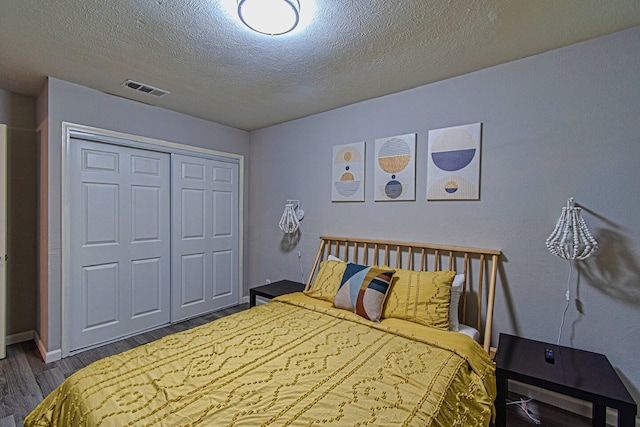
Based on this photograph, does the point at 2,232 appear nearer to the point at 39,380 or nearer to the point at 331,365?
the point at 39,380

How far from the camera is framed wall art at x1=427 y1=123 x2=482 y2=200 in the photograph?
7.44 ft

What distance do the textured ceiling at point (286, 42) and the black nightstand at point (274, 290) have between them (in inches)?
76.2

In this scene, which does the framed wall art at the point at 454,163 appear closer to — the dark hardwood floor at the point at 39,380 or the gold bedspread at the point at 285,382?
the gold bedspread at the point at 285,382

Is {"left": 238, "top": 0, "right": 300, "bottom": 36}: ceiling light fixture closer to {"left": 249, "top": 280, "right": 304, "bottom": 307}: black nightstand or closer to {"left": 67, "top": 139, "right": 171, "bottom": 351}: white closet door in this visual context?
{"left": 67, "top": 139, "right": 171, "bottom": 351}: white closet door

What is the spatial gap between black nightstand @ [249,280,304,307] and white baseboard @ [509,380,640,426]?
1965mm

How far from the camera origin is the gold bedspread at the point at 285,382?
1150mm

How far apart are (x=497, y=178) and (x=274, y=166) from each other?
8.12 feet

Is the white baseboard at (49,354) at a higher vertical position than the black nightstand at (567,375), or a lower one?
lower

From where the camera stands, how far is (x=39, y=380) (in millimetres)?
2254

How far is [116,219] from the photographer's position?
2.89 meters

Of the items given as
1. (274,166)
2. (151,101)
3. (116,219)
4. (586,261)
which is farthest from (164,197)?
(586,261)

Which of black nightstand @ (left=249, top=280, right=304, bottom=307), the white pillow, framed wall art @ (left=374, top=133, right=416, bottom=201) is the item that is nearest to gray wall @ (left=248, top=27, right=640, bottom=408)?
framed wall art @ (left=374, top=133, right=416, bottom=201)

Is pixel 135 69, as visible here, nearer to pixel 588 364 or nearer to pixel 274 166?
pixel 274 166

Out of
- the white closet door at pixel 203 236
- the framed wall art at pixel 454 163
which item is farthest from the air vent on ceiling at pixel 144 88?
the framed wall art at pixel 454 163
